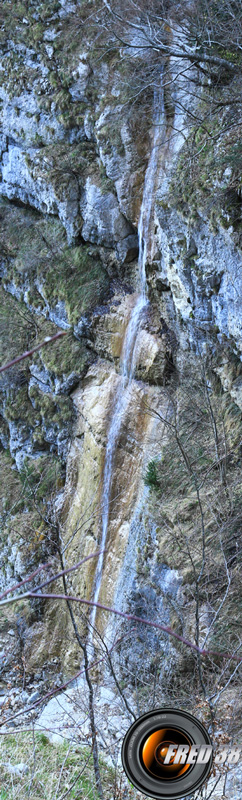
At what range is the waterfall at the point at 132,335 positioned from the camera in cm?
1048

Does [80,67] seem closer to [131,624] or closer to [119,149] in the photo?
[119,149]

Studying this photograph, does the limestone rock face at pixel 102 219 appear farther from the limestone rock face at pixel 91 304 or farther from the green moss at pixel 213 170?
the green moss at pixel 213 170

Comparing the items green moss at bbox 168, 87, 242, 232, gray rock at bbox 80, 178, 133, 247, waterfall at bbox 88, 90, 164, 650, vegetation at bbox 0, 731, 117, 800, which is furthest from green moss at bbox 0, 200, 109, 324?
vegetation at bbox 0, 731, 117, 800

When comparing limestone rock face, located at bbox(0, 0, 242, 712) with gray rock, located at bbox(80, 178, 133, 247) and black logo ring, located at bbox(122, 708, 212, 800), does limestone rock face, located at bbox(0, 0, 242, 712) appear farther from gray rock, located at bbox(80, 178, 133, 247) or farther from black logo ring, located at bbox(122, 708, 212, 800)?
black logo ring, located at bbox(122, 708, 212, 800)

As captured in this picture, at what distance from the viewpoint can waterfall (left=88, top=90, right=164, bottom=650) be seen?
1048 cm

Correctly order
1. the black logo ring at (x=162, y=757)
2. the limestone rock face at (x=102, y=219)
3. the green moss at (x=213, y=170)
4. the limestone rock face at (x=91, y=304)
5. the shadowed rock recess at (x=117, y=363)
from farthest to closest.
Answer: the limestone rock face at (x=102, y=219) < the limestone rock face at (x=91, y=304) < the shadowed rock recess at (x=117, y=363) < the green moss at (x=213, y=170) < the black logo ring at (x=162, y=757)

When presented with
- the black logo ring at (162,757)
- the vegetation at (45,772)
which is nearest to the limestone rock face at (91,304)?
the vegetation at (45,772)

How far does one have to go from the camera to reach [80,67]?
12250mm

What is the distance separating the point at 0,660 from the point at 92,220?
Result: 8.98 meters

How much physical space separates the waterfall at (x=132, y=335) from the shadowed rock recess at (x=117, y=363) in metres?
0.04

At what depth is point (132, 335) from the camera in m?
10.8

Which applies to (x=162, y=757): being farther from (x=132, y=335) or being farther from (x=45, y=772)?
(x=132, y=335)

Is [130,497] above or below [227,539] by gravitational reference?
above

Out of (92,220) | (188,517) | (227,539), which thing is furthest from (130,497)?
(92,220)
